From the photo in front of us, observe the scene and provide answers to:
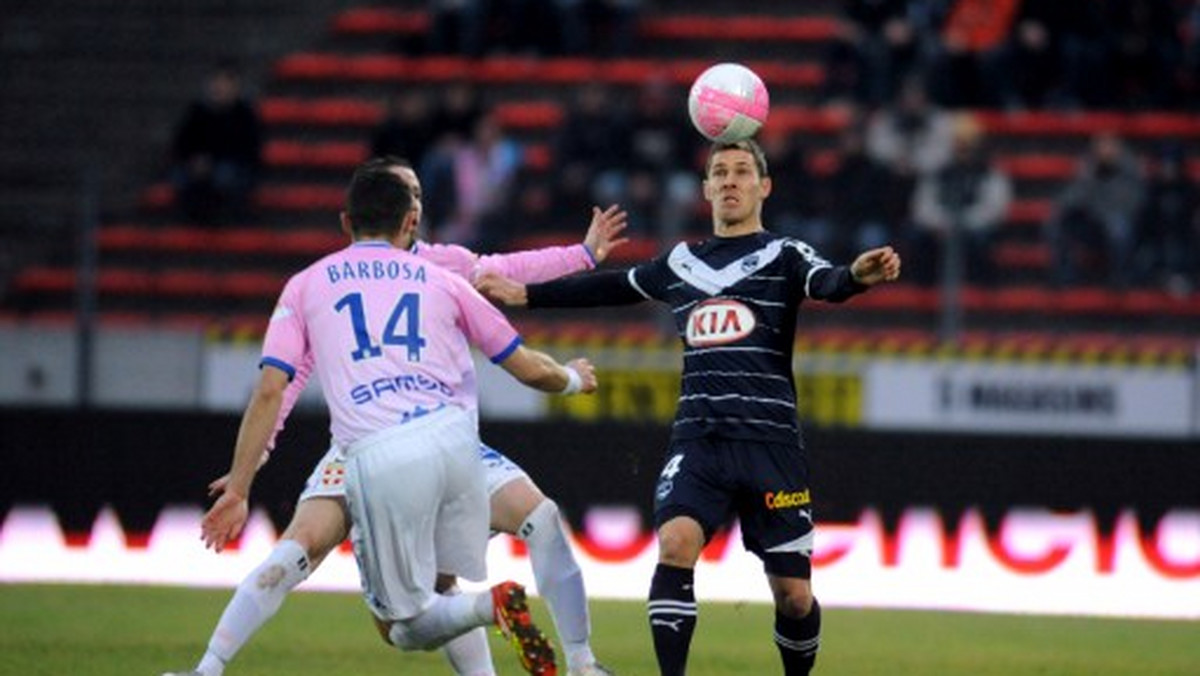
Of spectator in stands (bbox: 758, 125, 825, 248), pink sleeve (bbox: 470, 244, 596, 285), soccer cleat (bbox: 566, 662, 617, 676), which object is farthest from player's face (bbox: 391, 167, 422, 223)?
spectator in stands (bbox: 758, 125, 825, 248)

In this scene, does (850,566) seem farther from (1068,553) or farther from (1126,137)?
(1126,137)

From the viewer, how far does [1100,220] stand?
2159 cm

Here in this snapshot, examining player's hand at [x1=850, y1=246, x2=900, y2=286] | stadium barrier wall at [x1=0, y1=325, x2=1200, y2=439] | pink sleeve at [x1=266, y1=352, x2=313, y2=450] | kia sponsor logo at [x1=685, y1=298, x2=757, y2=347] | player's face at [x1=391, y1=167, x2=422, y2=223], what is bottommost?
stadium barrier wall at [x1=0, y1=325, x2=1200, y2=439]

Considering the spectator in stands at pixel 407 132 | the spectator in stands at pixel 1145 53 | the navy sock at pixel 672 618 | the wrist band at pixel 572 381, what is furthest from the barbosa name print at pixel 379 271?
the spectator in stands at pixel 1145 53

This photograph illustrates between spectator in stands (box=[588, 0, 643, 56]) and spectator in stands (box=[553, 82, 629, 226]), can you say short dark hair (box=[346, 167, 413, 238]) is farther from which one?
spectator in stands (box=[588, 0, 643, 56])

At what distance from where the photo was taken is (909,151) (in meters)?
22.2

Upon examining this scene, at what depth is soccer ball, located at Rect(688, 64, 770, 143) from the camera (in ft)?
34.9

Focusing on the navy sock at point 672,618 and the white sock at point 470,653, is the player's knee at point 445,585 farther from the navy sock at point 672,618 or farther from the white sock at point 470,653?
the navy sock at point 672,618

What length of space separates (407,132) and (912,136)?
4103 mm

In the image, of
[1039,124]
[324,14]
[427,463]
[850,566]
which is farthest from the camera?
[324,14]

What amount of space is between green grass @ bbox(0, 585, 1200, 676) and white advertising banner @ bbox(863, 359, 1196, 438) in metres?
4.19

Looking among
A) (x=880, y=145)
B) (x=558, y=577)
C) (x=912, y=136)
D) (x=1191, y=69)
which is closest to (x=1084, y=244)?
(x=912, y=136)

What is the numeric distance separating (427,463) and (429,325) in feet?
1.54

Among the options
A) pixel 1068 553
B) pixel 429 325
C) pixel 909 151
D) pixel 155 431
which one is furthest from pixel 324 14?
A: pixel 429 325
